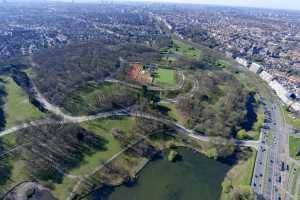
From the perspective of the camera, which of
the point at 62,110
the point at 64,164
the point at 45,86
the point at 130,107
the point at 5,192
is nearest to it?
the point at 5,192

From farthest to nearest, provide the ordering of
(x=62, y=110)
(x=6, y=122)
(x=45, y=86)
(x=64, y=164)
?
(x=45, y=86) < (x=62, y=110) < (x=6, y=122) < (x=64, y=164)

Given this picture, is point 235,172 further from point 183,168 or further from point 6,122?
point 6,122

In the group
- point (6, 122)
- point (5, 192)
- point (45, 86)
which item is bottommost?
point (5, 192)

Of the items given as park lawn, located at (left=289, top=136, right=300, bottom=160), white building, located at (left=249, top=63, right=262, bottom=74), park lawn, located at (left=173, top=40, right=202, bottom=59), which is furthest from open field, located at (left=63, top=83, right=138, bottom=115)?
white building, located at (left=249, top=63, right=262, bottom=74)

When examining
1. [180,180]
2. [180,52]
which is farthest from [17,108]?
[180,52]

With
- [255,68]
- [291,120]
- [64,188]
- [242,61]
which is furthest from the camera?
[242,61]

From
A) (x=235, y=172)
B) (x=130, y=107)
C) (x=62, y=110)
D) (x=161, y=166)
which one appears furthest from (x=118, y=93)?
(x=235, y=172)

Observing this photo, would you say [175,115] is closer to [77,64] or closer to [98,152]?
[98,152]

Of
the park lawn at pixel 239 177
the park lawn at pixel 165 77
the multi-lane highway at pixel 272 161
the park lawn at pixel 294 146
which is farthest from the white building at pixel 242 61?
the park lawn at pixel 239 177
